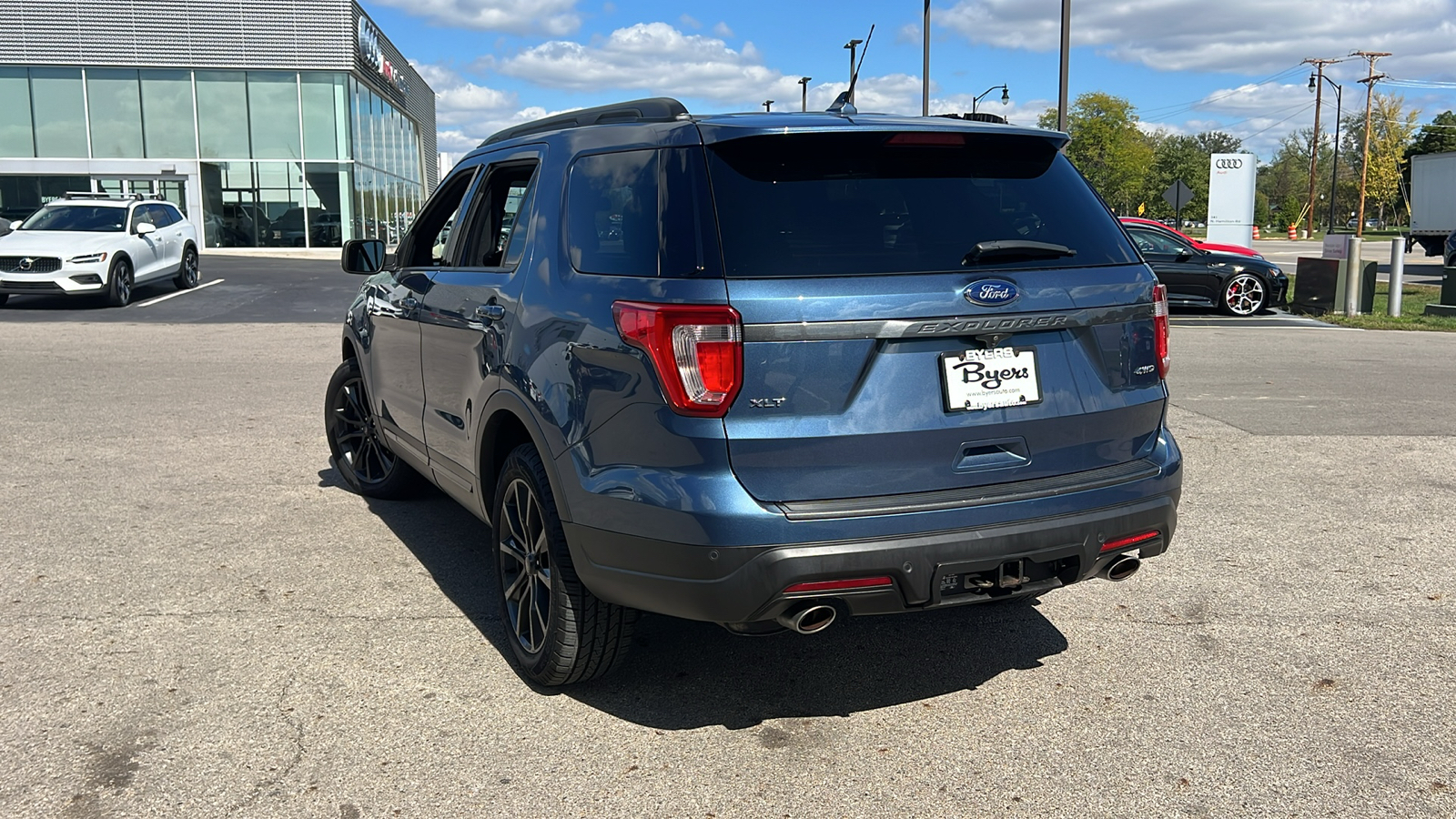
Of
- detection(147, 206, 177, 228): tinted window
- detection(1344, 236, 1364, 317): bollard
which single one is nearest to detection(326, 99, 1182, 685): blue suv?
detection(1344, 236, 1364, 317): bollard

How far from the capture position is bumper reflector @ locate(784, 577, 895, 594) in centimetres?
322

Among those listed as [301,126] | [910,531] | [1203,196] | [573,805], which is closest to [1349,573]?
[910,531]

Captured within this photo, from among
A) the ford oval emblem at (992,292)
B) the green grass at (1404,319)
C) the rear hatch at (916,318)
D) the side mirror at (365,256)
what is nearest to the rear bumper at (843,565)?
the rear hatch at (916,318)

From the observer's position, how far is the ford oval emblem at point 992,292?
3.35m

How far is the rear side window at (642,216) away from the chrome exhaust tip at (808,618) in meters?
0.94

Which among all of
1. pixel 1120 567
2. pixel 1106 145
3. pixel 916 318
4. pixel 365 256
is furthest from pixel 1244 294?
pixel 1106 145

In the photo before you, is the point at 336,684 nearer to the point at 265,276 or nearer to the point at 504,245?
the point at 504,245

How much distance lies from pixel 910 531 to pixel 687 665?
1254 millimetres

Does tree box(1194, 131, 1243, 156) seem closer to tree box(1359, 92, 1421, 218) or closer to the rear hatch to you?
tree box(1359, 92, 1421, 218)

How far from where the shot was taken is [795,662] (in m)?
4.23

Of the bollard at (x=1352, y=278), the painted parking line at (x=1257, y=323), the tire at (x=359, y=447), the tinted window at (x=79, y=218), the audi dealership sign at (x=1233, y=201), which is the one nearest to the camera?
the tire at (x=359, y=447)

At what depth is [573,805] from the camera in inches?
126

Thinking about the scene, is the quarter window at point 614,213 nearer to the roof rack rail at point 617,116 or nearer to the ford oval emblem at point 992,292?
the roof rack rail at point 617,116

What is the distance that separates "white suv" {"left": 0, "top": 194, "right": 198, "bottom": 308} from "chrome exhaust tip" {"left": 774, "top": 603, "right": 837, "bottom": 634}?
17829 mm
